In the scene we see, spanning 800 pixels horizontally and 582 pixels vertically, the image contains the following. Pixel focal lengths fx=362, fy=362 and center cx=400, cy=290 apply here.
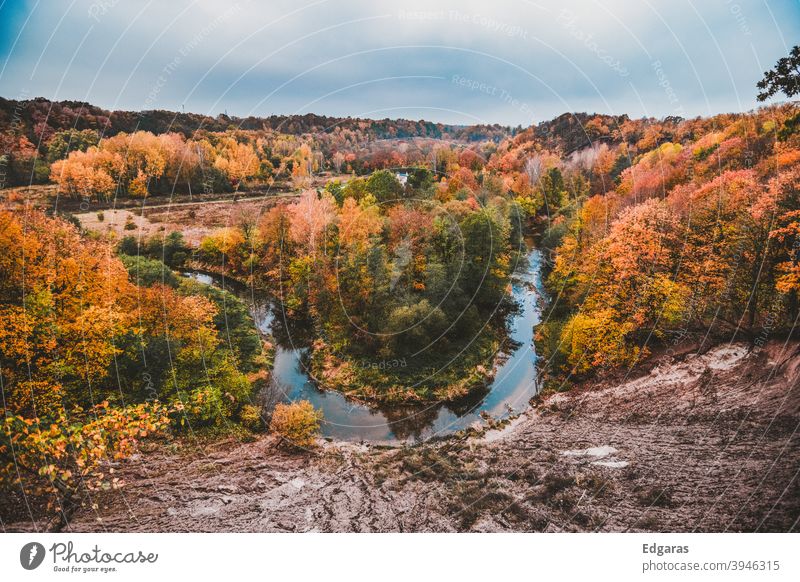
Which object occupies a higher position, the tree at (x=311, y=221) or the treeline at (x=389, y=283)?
the tree at (x=311, y=221)

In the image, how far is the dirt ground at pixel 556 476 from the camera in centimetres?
848

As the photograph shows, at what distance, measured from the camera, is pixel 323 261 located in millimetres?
21438

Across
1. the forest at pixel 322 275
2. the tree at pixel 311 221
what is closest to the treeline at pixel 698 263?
the forest at pixel 322 275

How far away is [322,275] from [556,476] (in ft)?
48.7

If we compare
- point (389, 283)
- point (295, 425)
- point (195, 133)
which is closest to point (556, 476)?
A: point (295, 425)

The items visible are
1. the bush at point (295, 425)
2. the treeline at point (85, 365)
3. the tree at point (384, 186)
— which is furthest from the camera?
the tree at point (384, 186)

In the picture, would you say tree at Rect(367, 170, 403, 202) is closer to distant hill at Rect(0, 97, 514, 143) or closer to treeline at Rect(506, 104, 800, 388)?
distant hill at Rect(0, 97, 514, 143)

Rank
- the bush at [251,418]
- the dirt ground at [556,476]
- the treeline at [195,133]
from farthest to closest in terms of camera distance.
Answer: the bush at [251,418] < the treeline at [195,133] < the dirt ground at [556,476]

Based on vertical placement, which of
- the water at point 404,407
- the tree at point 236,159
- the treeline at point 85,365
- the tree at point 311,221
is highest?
the tree at point 236,159

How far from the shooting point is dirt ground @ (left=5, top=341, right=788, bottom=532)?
8477 millimetres

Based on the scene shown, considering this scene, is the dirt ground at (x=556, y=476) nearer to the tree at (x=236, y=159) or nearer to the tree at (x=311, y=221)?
the tree at (x=311, y=221)
